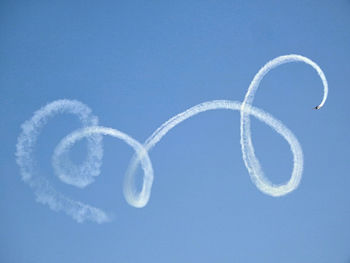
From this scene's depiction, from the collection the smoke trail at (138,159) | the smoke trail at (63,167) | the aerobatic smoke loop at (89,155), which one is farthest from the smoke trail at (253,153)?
the smoke trail at (63,167)

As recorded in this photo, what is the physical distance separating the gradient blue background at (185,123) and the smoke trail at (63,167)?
20mm

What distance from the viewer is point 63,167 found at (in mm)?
939

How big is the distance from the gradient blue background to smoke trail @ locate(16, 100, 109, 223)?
20 millimetres

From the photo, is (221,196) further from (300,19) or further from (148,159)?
(300,19)

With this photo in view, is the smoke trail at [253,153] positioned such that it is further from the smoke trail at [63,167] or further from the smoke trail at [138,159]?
the smoke trail at [63,167]

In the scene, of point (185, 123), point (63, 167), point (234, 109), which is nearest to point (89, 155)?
point (63, 167)

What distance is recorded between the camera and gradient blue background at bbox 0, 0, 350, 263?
95 centimetres

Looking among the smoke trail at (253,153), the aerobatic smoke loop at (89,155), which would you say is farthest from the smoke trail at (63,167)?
the smoke trail at (253,153)

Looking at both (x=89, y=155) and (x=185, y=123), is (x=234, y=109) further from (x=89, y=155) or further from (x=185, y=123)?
(x=89, y=155)

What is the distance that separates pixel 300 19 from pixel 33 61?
839mm

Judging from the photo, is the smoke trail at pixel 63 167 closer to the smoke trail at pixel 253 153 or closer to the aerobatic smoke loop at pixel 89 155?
the aerobatic smoke loop at pixel 89 155

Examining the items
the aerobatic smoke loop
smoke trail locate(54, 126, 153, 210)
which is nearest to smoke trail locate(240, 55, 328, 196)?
the aerobatic smoke loop

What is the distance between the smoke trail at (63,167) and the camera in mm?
935

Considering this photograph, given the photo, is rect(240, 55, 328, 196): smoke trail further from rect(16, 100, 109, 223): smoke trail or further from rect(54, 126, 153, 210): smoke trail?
rect(16, 100, 109, 223): smoke trail
